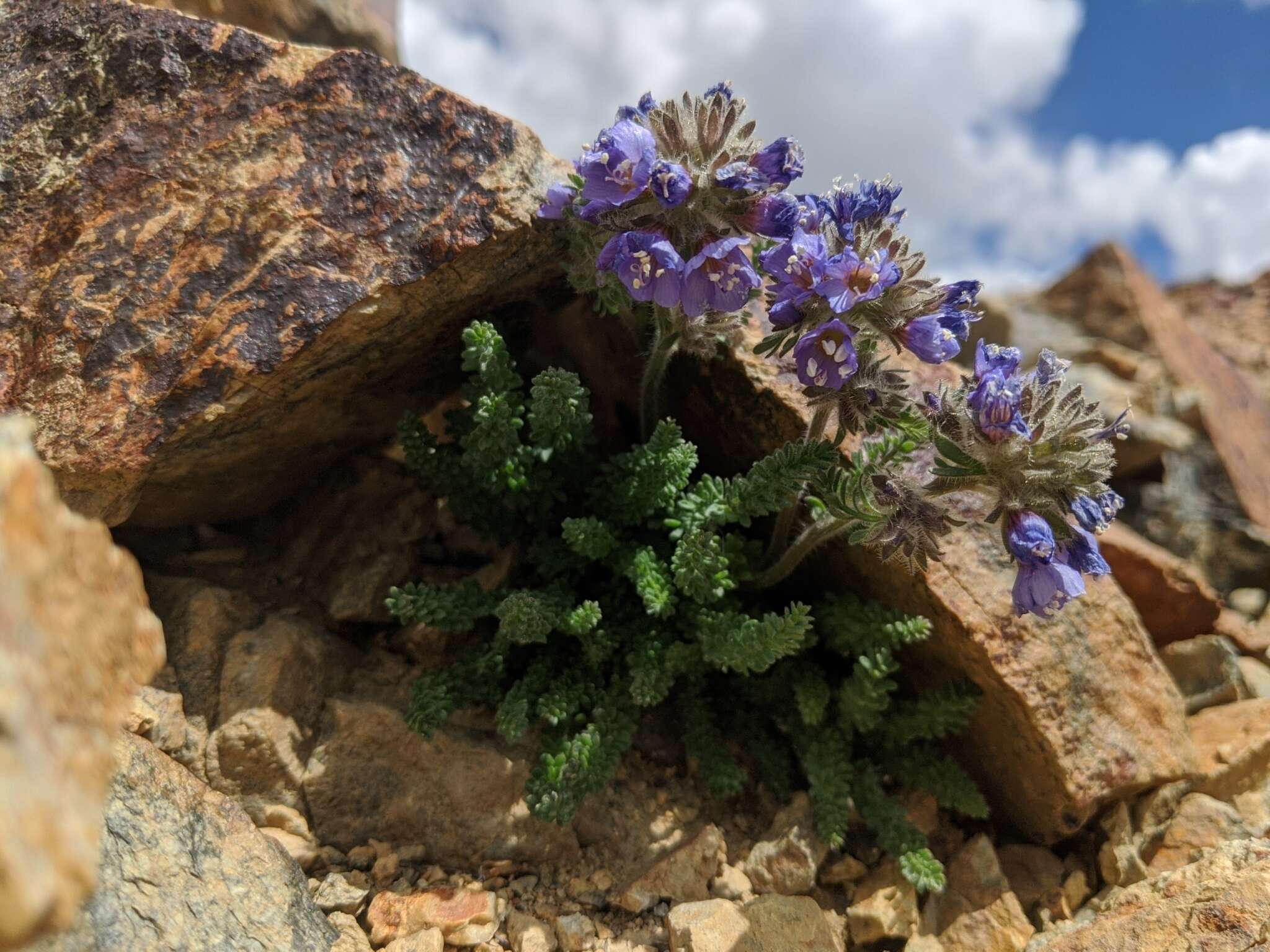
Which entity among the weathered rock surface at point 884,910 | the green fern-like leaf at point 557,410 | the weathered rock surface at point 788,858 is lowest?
the weathered rock surface at point 884,910

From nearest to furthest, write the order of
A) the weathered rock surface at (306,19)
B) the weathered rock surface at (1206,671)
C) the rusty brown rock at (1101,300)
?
the weathered rock surface at (1206,671) < the weathered rock surface at (306,19) < the rusty brown rock at (1101,300)

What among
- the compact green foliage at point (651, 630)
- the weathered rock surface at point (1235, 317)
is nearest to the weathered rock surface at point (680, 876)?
the compact green foliage at point (651, 630)

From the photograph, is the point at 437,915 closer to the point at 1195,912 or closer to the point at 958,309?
the point at 1195,912

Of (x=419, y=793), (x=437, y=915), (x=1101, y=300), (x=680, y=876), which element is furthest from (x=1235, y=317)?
(x=437, y=915)

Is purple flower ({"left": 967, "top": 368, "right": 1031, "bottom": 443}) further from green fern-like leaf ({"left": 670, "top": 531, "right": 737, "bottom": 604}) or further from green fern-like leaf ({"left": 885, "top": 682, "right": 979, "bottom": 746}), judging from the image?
green fern-like leaf ({"left": 885, "top": 682, "right": 979, "bottom": 746})

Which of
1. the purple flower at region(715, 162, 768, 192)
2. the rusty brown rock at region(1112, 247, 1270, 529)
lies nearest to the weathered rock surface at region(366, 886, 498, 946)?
the purple flower at region(715, 162, 768, 192)

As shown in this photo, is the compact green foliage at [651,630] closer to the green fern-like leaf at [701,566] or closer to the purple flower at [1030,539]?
the green fern-like leaf at [701,566]

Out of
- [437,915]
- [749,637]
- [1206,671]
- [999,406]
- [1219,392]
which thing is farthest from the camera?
[1219,392]
